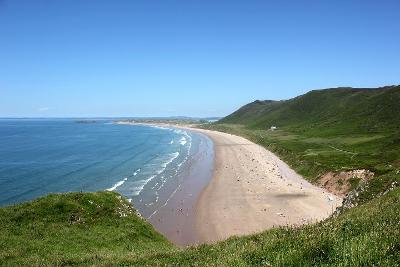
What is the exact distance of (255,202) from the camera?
63.7 metres

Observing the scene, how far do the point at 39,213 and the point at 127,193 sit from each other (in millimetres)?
36503

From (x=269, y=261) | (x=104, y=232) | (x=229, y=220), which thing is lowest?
(x=229, y=220)

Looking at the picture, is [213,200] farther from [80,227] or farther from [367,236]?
[367,236]

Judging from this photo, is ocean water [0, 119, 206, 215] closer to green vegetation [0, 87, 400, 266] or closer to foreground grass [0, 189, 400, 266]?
foreground grass [0, 189, 400, 266]

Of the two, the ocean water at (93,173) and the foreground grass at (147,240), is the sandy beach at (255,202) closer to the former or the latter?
the ocean water at (93,173)

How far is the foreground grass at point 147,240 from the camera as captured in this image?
11.4 metres

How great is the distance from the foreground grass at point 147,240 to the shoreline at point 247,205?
832 centimetres

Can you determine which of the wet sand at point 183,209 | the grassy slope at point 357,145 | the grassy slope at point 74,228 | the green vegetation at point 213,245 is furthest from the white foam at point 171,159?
the grassy slope at point 74,228

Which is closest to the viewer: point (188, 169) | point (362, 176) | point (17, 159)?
point (362, 176)

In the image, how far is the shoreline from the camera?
48.9m

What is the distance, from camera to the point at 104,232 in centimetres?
3328

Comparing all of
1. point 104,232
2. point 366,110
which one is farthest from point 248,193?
point 366,110

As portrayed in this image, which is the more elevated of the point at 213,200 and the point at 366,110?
the point at 366,110

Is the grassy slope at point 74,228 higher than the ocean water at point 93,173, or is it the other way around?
the grassy slope at point 74,228
